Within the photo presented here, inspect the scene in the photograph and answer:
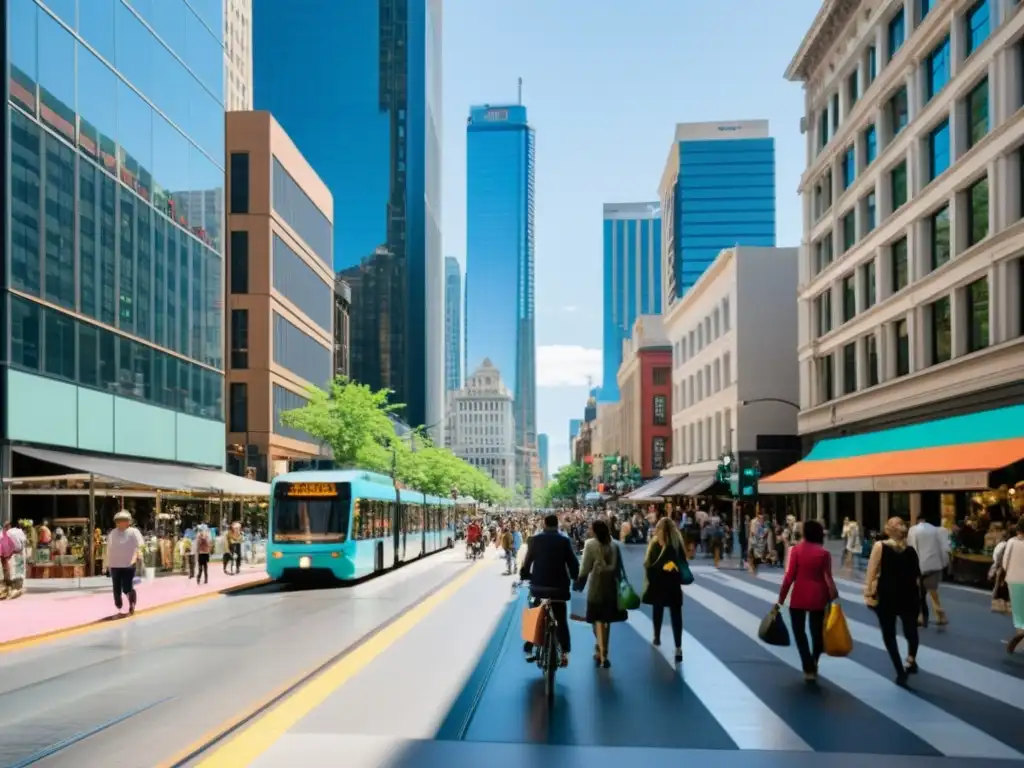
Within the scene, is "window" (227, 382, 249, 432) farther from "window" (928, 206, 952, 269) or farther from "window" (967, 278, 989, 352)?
"window" (967, 278, 989, 352)

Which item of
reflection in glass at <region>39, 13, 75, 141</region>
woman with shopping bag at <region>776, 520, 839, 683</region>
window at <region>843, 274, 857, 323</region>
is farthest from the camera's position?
window at <region>843, 274, 857, 323</region>

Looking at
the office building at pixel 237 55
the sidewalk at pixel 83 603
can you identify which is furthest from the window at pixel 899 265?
the office building at pixel 237 55

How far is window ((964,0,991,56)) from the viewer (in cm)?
2992

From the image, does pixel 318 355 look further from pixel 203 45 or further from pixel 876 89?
pixel 876 89

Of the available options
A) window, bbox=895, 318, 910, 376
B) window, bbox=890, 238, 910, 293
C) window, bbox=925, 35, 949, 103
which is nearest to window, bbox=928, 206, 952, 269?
window, bbox=890, 238, 910, 293

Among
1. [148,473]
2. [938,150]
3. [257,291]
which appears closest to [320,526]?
[148,473]

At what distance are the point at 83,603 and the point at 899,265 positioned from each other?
27.6 metres

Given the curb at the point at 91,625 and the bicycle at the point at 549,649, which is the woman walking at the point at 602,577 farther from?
the curb at the point at 91,625

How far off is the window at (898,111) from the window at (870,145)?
1.42 metres

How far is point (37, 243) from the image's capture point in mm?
30844

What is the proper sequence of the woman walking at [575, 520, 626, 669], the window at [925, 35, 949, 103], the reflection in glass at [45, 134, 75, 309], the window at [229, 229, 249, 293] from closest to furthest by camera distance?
the woman walking at [575, 520, 626, 669] → the reflection in glass at [45, 134, 75, 309] → the window at [925, 35, 949, 103] → the window at [229, 229, 249, 293]

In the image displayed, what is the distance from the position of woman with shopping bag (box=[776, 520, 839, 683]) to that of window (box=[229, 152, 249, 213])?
5536 cm

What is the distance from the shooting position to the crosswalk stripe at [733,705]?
8.73 metres

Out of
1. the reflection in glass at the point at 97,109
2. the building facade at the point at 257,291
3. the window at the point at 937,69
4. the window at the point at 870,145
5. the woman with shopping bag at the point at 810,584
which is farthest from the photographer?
the building facade at the point at 257,291
